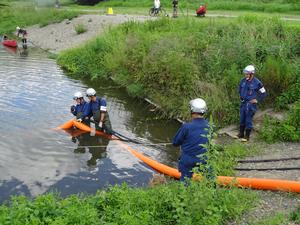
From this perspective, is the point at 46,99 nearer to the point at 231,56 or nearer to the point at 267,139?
the point at 231,56

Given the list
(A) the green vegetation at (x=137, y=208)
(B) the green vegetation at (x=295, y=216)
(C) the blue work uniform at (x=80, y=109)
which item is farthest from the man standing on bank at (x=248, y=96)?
(C) the blue work uniform at (x=80, y=109)

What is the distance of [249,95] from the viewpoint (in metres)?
13.4

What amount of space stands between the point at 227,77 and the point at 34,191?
849cm

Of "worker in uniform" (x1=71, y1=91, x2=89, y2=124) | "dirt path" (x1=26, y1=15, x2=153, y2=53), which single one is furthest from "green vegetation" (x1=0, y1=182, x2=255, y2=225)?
"dirt path" (x1=26, y1=15, x2=153, y2=53)

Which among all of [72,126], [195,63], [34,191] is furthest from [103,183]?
[195,63]

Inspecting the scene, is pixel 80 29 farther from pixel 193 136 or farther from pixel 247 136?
pixel 193 136

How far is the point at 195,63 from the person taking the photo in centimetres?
1828

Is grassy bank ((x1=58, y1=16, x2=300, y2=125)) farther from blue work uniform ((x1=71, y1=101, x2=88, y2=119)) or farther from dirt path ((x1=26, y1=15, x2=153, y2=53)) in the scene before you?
dirt path ((x1=26, y1=15, x2=153, y2=53))

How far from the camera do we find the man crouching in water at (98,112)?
15172 millimetres

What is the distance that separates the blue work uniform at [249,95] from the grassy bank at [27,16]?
1238 inches

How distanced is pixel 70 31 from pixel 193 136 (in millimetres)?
30963

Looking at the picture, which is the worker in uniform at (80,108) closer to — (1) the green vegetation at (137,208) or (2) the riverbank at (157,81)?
(2) the riverbank at (157,81)

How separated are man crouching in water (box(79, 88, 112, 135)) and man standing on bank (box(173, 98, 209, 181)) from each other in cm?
634

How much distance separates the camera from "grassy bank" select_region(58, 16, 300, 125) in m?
15.9
